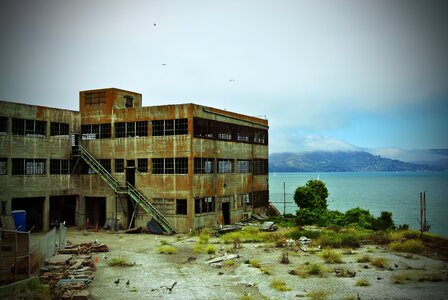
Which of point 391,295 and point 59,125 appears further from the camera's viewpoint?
point 59,125

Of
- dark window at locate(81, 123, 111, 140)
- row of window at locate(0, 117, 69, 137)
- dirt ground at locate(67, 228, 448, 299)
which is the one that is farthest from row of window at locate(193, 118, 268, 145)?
row of window at locate(0, 117, 69, 137)

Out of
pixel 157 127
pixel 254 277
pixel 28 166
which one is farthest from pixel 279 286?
pixel 28 166

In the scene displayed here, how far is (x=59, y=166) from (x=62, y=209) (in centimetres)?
469

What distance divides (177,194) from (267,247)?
33.8 ft

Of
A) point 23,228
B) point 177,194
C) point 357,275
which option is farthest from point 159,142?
point 357,275

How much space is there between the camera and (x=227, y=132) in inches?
1622

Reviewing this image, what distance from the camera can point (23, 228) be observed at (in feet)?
113

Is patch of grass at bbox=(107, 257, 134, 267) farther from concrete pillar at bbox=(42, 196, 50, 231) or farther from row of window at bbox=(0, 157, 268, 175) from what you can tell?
concrete pillar at bbox=(42, 196, 50, 231)

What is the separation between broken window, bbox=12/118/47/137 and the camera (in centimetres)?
Answer: 3606

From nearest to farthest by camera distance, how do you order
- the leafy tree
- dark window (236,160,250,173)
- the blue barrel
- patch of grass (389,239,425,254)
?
patch of grass (389,239,425,254) → the blue barrel → dark window (236,160,250,173) → the leafy tree

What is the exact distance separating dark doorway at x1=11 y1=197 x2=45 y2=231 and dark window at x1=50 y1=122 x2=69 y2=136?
6.42m

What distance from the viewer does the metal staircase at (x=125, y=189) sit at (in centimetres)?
3544

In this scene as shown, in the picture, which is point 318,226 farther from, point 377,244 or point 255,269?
point 255,269

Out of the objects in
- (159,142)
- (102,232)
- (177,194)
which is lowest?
(102,232)
